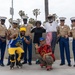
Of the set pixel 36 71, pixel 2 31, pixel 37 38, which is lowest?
pixel 36 71

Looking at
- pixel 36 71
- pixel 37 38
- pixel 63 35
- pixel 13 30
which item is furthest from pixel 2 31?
pixel 63 35

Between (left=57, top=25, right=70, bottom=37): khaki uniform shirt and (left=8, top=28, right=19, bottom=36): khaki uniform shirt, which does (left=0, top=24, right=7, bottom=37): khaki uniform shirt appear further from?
(left=57, top=25, right=70, bottom=37): khaki uniform shirt

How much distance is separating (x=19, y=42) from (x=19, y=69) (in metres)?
0.82

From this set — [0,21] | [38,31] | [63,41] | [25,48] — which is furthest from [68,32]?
[0,21]

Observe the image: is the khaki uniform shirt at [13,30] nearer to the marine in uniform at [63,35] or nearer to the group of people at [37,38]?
the group of people at [37,38]

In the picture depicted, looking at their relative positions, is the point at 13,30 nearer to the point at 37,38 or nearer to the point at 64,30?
the point at 37,38

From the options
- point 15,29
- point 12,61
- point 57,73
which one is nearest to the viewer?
point 57,73

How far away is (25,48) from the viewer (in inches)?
356

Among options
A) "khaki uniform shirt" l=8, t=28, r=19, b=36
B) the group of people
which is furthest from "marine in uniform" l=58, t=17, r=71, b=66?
"khaki uniform shirt" l=8, t=28, r=19, b=36

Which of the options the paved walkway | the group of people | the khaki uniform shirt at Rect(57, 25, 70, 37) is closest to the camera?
the paved walkway

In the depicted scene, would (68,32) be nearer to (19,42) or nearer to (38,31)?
(38,31)

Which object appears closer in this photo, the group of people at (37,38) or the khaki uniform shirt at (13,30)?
the group of people at (37,38)

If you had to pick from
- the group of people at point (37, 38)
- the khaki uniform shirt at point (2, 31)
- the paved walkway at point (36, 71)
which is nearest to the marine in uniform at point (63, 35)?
the group of people at point (37, 38)

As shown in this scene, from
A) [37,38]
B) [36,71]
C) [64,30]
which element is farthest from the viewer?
[37,38]
